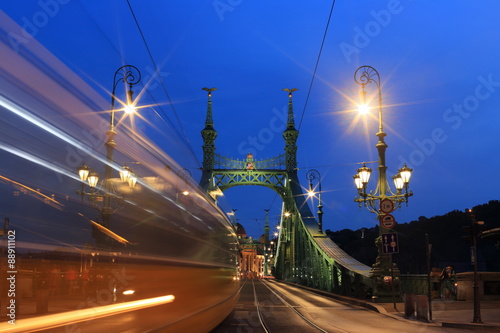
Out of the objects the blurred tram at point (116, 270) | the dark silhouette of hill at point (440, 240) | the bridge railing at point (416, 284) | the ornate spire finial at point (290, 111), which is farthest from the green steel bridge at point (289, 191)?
the blurred tram at point (116, 270)

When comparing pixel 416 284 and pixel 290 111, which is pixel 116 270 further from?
pixel 290 111

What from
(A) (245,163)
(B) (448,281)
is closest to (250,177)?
A: (A) (245,163)

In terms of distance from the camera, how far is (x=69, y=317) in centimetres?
324

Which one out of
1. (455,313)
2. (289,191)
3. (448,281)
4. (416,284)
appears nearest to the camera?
(455,313)

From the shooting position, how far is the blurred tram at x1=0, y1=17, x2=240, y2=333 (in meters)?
2.87

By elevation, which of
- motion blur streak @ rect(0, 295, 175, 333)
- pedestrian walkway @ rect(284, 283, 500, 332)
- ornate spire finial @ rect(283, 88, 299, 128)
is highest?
ornate spire finial @ rect(283, 88, 299, 128)

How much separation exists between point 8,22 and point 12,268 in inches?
56.3

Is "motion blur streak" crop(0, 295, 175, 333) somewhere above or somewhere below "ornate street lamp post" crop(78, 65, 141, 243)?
below

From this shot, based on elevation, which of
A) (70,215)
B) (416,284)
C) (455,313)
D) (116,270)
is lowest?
(455,313)

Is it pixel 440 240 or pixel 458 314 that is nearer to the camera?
pixel 458 314

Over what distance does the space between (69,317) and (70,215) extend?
0.65 m

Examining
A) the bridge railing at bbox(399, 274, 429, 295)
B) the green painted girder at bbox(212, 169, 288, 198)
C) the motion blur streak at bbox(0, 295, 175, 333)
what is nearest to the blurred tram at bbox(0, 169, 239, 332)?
the motion blur streak at bbox(0, 295, 175, 333)

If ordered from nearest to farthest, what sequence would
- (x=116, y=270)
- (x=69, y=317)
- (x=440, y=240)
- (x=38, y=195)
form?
(x=38, y=195) → (x=69, y=317) → (x=116, y=270) → (x=440, y=240)

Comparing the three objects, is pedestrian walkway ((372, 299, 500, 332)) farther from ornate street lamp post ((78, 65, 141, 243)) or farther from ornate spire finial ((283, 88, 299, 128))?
ornate spire finial ((283, 88, 299, 128))
